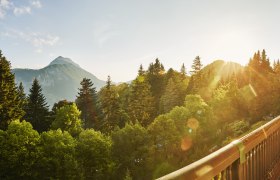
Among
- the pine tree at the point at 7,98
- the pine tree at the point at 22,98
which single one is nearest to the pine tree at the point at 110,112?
the pine tree at the point at 22,98

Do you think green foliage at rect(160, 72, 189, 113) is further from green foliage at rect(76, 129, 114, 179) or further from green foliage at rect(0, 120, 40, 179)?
green foliage at rect(0, 120, 40, 179)

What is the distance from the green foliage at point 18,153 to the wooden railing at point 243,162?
42.8 meters

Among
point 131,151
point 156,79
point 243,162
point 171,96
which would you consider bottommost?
point 131,151

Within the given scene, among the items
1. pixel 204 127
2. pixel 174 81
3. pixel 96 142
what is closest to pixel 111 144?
pixel 96 142

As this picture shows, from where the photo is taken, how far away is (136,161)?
211ft

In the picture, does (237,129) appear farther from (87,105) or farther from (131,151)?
(87,105)

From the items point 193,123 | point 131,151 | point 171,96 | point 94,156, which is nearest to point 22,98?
point 94,156

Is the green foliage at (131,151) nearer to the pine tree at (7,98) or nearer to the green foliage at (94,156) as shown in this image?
the green foliage at (94,156)

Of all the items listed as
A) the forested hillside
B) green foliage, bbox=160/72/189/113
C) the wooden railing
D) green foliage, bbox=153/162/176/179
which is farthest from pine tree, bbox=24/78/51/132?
the wooden railing

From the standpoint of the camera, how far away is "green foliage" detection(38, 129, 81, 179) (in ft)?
157

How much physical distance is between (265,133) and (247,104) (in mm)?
93576

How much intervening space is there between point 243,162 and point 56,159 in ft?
153

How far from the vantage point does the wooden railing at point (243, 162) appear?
289cm

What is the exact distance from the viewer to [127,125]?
67500mm
